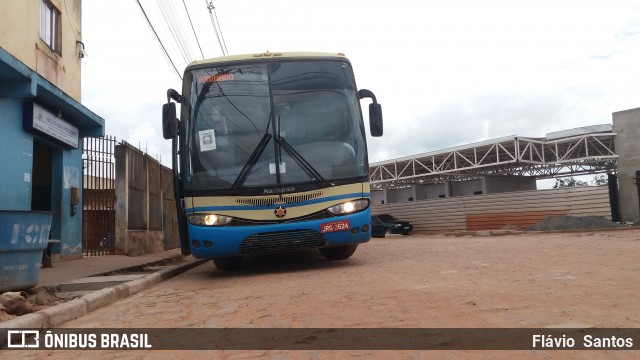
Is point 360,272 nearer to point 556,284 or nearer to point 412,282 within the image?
point 412,282

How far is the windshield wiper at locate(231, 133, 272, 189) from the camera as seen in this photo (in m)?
7.32

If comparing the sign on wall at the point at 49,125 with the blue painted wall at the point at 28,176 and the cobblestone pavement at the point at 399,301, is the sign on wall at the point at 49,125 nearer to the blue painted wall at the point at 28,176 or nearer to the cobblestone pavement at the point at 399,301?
the blue painted wall at the point at 28,176

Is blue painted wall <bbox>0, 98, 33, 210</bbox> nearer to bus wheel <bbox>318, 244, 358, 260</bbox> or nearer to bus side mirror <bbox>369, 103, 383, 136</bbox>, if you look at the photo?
bus wheel <bbox>318, 244, 358, 260</bbox>

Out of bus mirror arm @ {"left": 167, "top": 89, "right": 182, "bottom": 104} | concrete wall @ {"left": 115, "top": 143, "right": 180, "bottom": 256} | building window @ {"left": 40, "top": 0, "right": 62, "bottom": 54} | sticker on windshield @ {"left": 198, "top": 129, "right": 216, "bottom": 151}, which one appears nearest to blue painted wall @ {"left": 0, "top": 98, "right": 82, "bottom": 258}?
concrete wall @ {"left": 115, "top": 143, "right": 180, "bottom": 256}

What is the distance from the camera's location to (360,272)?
7.29 metres

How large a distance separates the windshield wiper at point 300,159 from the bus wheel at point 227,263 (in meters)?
2.26

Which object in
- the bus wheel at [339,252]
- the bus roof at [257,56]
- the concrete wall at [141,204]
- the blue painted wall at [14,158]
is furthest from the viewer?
the concrete wall at [141,204]

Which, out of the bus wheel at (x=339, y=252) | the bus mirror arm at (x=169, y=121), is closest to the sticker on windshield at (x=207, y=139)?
the bus mirror arm at (x=169, y=121)

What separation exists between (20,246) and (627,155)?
25.4 meters

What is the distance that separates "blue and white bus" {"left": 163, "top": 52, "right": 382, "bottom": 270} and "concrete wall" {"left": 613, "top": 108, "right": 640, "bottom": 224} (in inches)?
772

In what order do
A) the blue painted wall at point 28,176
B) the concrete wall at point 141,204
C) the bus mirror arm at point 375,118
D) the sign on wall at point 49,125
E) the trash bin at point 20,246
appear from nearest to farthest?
the trash bin at point 20,246 < the bus mirror arm at point 375,118 < the blue painted wall at point 28,176 < the sign on wall at point 49,125 < the concrete wall at point 141,204

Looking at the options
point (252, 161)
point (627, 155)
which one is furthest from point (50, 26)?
point (627, 155)

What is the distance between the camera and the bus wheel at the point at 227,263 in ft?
28.1

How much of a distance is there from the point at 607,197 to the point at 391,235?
10.7 meters
